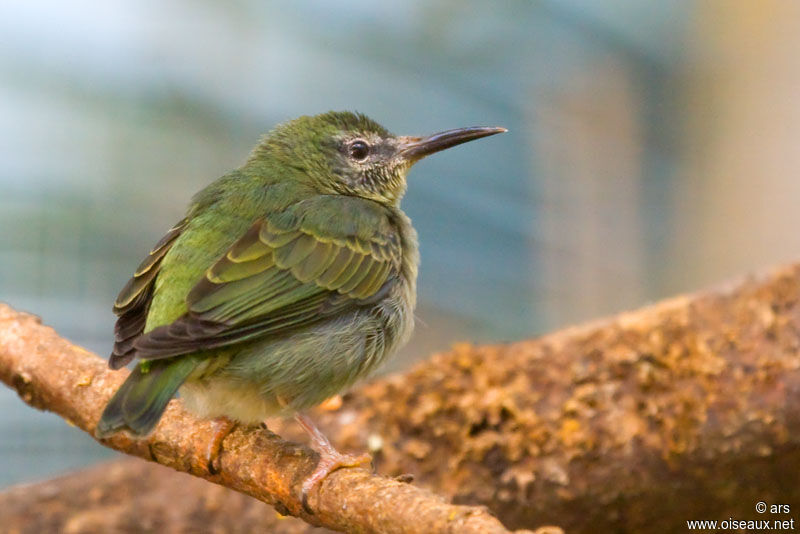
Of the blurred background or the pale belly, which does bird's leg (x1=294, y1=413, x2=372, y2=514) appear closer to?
the pale belly

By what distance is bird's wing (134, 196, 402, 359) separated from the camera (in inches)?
107

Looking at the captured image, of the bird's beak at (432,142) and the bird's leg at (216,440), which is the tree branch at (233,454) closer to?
the bird's leg at (216,440)

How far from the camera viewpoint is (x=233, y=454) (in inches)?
115

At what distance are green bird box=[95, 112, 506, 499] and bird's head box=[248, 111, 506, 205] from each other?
102 mm

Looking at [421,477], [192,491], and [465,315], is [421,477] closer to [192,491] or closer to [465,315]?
[192,491]

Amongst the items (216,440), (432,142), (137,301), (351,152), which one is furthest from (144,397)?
(432,142)

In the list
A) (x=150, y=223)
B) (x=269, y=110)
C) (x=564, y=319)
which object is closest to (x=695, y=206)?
(x=564, y=319)

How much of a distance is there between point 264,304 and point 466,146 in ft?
17.3

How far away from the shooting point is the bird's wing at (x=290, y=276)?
2.73m

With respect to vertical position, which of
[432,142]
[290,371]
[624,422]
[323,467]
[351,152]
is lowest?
[323,467]

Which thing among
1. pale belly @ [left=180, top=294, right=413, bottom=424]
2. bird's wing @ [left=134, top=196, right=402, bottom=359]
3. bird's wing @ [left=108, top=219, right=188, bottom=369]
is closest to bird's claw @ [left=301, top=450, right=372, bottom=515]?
pale belly @ [left=180, top=294, right=413, bottom=424]

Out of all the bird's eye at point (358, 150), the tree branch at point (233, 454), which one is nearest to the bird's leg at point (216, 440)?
the tree branch at point (233, 454)

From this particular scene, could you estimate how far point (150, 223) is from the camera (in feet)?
22.3

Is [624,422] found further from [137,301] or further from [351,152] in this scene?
[137,301]
